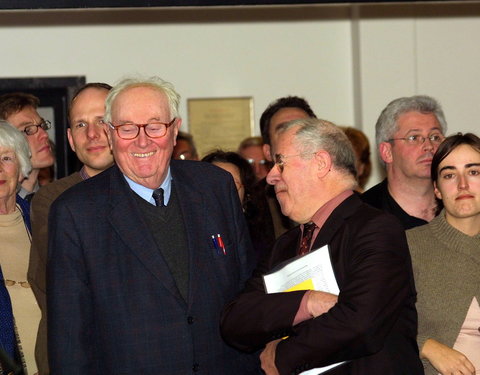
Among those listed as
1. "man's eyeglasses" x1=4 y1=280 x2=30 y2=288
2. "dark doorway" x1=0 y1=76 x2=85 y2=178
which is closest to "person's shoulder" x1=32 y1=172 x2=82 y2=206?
"man's eyeglasses" x1=4 y1=280 x2=30 y2=288

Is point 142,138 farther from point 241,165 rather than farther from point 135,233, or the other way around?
point 241,165

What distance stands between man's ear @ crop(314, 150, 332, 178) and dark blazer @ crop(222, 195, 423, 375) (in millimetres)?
137

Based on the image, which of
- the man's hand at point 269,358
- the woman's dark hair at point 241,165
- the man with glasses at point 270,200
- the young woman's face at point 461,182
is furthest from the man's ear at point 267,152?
the man's hand at point 269,358

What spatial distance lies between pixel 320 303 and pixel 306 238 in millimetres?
353

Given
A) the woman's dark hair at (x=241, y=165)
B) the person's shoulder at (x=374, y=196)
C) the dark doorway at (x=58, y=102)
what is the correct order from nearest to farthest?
the person's shoulder at (x=374, y=196), the woman's dark hair at (x=241, y=165), the dark doorway at (x=58, y=102)

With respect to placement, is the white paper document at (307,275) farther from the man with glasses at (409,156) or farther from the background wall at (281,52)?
the background wall at (281,52)

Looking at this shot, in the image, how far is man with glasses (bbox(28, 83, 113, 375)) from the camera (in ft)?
12.6

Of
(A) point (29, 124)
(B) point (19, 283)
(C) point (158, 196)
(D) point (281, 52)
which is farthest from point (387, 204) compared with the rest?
(D) point (281, 52)

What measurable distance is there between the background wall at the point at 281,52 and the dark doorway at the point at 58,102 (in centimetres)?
8

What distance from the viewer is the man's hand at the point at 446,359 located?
3.51 m

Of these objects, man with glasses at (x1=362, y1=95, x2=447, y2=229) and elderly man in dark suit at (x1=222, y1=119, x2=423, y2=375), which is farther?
man with glasses at (x1=362, y1=95, x2=447, y2=229)

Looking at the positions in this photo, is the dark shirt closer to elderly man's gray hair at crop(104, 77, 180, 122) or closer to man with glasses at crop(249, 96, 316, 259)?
man with glasses at crop(249, 96, 316, 259)

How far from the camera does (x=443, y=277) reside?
3795 millimetres

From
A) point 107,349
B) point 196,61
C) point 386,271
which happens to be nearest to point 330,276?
point 386,271
